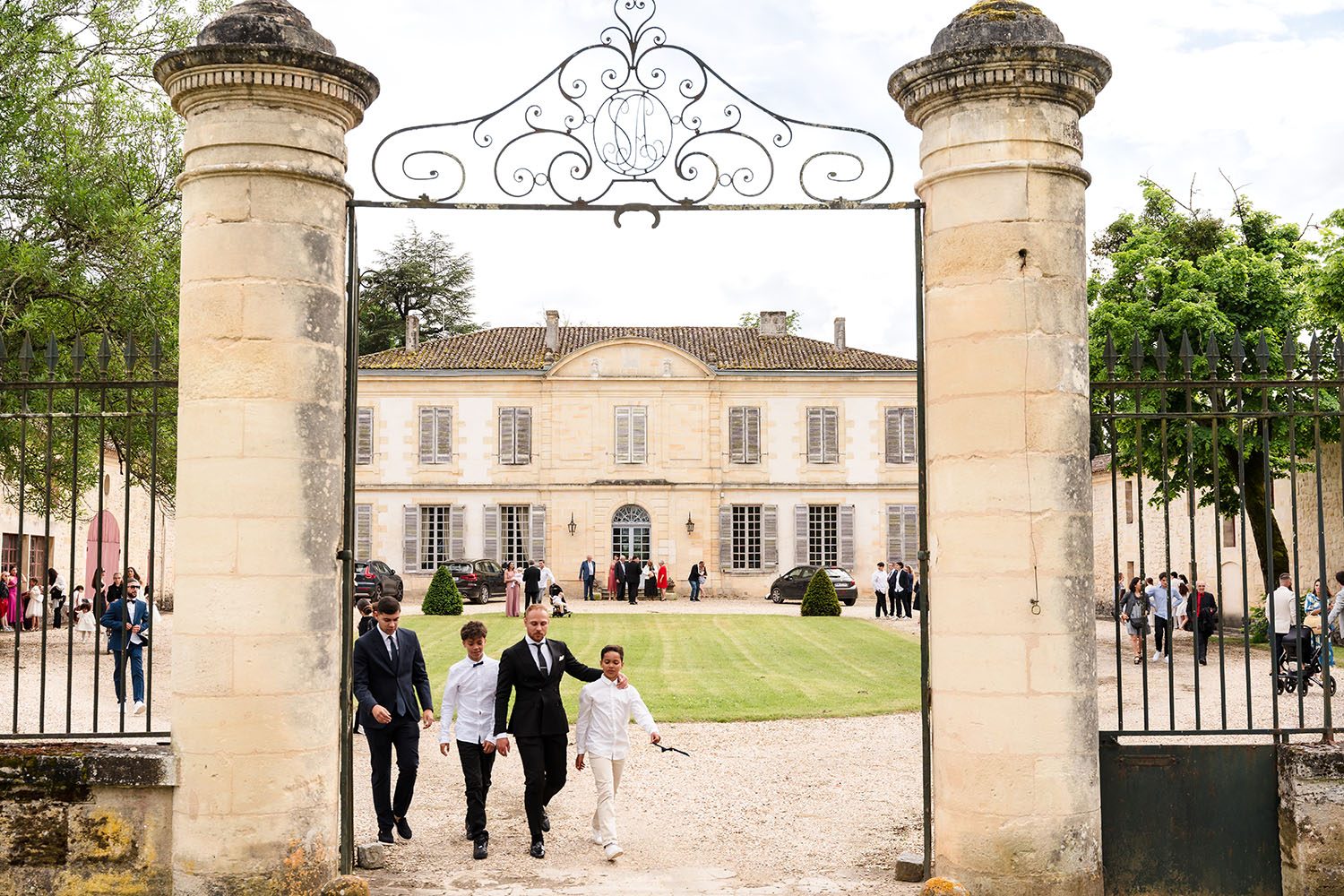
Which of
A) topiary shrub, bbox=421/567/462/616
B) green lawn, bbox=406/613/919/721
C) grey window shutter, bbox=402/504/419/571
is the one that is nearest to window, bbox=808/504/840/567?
green lawn, bbox=406/613/919/721

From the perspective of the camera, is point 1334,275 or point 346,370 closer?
point 346,370

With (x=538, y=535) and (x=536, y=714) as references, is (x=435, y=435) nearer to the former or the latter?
(x=538, y=535)

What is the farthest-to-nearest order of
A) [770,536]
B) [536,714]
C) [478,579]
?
[770,536] → [478,579] → [536,714]

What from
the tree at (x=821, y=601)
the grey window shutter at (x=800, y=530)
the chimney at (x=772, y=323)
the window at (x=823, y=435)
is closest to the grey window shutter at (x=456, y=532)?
the grey window shutter at (x=800, y=530)

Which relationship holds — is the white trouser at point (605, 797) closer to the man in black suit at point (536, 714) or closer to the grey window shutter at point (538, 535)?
the man in black suit at point (536, 714)

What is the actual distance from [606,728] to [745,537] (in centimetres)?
2735

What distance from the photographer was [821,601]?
82.6 ft

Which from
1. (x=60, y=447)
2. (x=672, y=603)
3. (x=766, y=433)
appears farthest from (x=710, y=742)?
(x=766, y=433)

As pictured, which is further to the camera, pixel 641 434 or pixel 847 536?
pixel 847 536

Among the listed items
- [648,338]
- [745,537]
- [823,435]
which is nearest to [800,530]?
[745,537]

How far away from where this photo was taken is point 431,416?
109 ft

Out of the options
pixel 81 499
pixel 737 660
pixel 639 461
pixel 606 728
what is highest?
pixel 639 461

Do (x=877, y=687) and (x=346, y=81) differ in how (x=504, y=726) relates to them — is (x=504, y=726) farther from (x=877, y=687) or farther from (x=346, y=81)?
(x=877, y=687)

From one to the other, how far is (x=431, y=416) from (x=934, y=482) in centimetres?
2914
